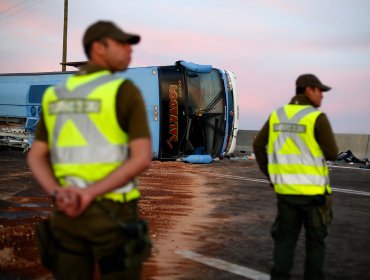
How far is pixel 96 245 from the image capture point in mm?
2326

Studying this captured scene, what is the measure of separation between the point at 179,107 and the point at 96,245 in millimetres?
13753

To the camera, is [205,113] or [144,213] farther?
[205,113]

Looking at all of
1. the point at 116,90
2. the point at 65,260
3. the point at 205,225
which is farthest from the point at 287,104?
the point at 205,225

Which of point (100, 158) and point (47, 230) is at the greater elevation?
point (100, 158)

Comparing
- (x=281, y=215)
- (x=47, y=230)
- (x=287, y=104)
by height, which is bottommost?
(x=281, y=215)

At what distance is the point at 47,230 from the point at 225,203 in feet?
22.2

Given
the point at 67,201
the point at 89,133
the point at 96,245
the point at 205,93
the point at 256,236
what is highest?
the point at 205,93

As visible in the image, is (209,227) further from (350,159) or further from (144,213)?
(350,159)

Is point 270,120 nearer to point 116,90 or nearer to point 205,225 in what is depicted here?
point 116,90

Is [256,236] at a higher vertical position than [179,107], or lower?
lower

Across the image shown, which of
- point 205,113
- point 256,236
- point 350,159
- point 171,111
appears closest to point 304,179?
point 256,236

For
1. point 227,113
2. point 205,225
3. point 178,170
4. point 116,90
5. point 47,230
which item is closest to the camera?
point 116,90

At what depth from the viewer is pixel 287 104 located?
4078 millimetres

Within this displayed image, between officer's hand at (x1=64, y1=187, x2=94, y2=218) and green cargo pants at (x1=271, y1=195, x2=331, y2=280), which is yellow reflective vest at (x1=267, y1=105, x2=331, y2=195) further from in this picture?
officer's hand at (x1=64, y1=187, x2=94, y2=218)
